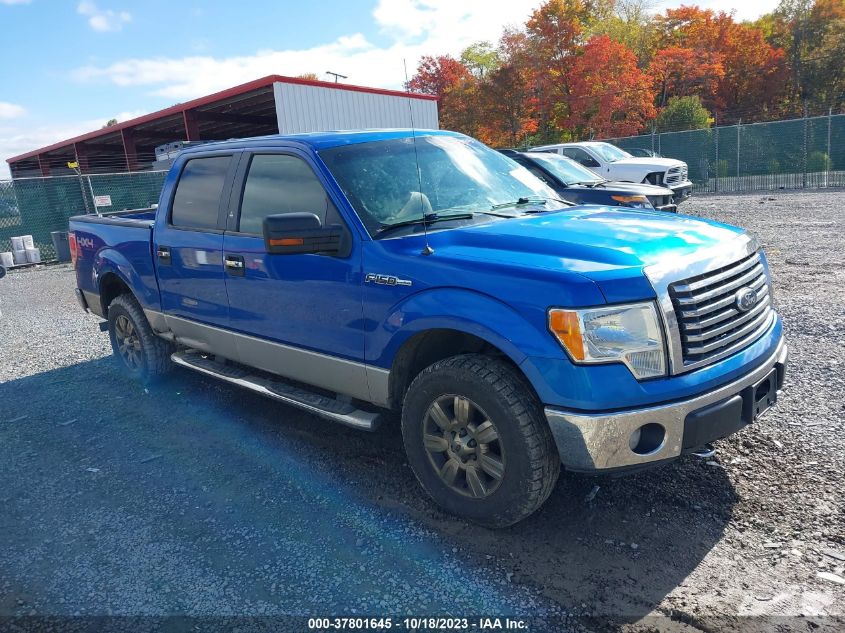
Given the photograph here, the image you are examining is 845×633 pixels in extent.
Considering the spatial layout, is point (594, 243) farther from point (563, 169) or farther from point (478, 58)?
point (478, 58)

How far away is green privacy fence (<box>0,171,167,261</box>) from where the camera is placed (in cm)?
1658

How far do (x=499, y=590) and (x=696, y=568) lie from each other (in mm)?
869

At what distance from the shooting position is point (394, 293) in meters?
3.27

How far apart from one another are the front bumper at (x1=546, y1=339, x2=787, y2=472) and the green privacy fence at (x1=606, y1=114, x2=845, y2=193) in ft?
74.3

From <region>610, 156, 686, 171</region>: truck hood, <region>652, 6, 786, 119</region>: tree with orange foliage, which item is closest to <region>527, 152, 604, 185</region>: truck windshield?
<region>610, 156, 686, 171</region>: truck hood

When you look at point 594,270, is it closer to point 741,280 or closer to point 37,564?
point 741,280

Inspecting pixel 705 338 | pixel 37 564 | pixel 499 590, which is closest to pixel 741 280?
pixel 705 338

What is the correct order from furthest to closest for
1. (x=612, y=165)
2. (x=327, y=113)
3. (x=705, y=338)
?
(x=327, y=113), (x=612, y=165), (x=705, y=338)

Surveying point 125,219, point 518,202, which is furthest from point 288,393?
point 125,219

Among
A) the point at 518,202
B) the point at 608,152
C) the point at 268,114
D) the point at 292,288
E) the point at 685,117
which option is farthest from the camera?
the point at 685,117

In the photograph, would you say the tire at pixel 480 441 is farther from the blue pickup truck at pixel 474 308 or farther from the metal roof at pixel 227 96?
the metal roof at pixel 227 96

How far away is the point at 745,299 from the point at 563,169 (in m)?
8.57

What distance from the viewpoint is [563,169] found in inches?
441

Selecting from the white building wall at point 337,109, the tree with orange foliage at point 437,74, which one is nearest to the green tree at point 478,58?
the tree with orange foliage at point 437,74
